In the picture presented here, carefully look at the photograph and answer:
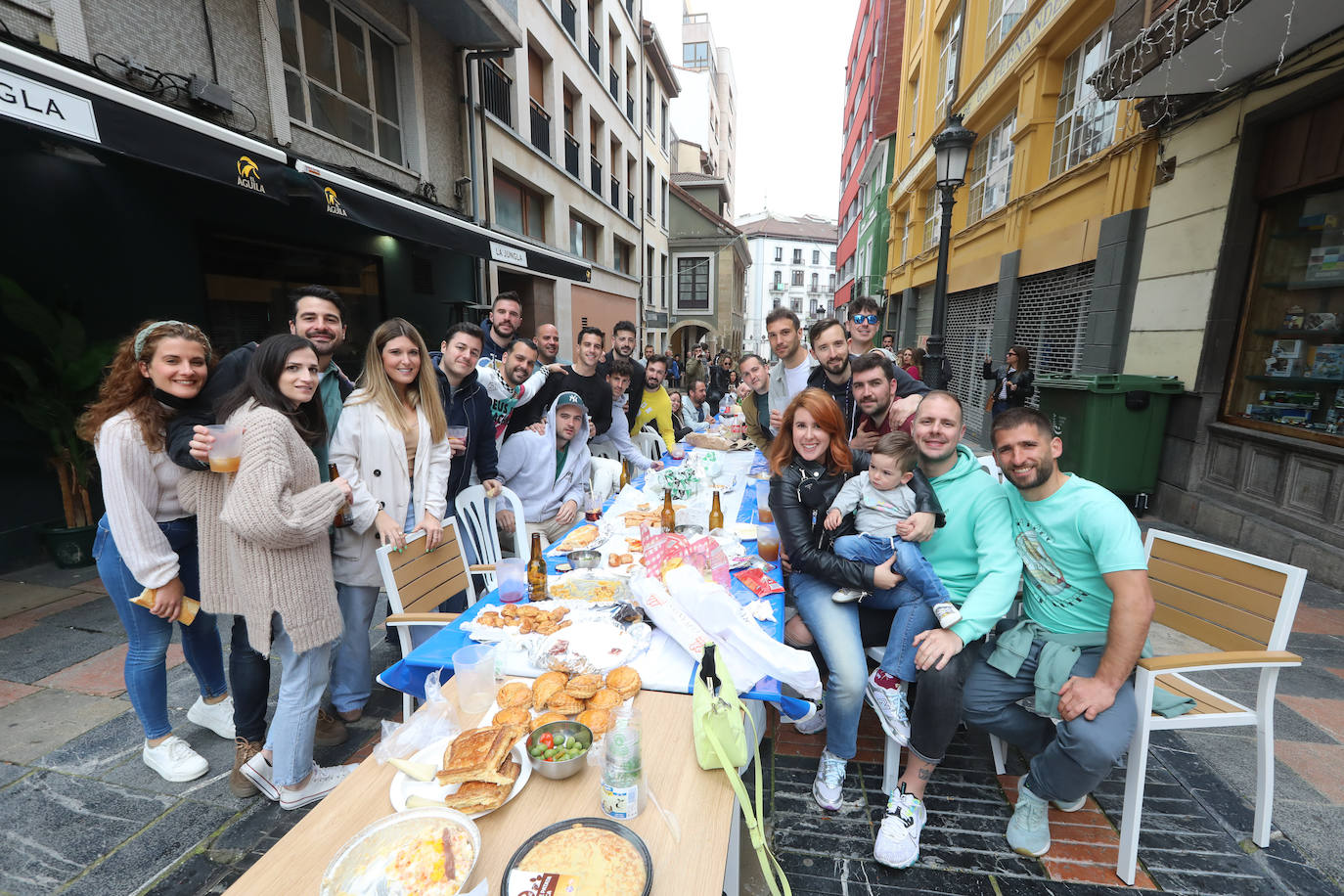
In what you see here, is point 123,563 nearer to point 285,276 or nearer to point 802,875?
point 802,875

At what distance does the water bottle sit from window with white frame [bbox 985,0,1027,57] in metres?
12.6

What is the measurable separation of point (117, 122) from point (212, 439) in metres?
2.32

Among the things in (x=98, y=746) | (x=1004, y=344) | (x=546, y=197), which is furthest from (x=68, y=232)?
(x=1004, y=344)

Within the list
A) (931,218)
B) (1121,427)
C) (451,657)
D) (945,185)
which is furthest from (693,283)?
(451,657)

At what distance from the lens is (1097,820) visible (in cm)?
223

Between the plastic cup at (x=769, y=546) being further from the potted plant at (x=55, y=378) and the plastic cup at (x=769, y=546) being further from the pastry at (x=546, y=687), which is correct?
the potted plant at (x=55, y=378)

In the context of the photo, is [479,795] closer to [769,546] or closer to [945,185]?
[769,546]

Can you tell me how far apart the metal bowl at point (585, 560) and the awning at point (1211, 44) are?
5.41 metres

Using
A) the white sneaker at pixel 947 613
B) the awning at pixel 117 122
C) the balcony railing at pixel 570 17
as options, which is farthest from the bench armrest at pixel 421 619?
the balcony railing at pixel 570 17

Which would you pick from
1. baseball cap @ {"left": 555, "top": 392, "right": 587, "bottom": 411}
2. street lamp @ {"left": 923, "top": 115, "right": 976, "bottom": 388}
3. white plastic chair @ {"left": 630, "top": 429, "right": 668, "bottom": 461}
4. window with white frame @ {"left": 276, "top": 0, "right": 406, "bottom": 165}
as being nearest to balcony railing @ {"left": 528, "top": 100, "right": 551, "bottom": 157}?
window with white frame @ {"left": 276, "top": 0, "right": 406, "bottom": 165}

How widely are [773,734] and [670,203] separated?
28.8 m

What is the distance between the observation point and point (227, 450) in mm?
2020

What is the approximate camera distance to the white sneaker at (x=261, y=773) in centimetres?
230

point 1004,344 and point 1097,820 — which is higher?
point 1004,344
